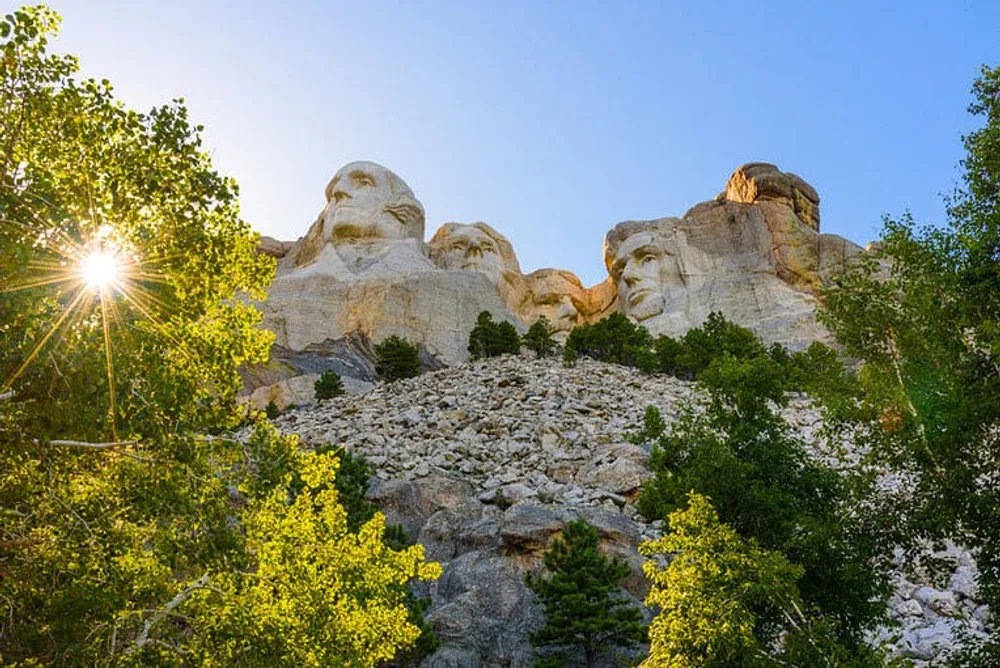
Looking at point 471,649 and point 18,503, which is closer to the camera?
point 18,503

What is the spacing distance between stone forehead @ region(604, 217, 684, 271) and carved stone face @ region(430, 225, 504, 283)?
11356mm

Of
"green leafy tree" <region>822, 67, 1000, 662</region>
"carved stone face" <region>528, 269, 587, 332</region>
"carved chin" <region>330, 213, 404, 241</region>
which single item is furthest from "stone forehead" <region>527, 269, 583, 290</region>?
"green leafy tree" <region>822, 67, 1000, 662</region>

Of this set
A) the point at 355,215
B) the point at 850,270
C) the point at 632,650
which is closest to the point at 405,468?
the point at 632,650

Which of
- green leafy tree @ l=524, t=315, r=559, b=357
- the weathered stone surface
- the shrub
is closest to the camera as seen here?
the shrub

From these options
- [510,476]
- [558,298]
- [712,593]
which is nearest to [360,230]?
[558,298]

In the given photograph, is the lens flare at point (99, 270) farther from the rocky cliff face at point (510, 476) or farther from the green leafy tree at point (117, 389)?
the rocky cliff face at point (510, 476)

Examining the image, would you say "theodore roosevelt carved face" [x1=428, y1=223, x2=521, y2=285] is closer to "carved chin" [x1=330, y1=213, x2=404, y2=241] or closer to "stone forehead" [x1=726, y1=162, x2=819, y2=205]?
"carved chin" [x1=330, y1=213, x2=404, y2=241]

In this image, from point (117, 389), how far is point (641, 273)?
230ft

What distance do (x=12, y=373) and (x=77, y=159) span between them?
2245 millimetres

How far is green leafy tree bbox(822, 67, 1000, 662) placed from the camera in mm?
10617

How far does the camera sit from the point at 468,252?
267 ft

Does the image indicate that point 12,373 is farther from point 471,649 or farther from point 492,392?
point 492,392

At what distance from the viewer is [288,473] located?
8.34m

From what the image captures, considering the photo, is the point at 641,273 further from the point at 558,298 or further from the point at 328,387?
the point at 328,387
